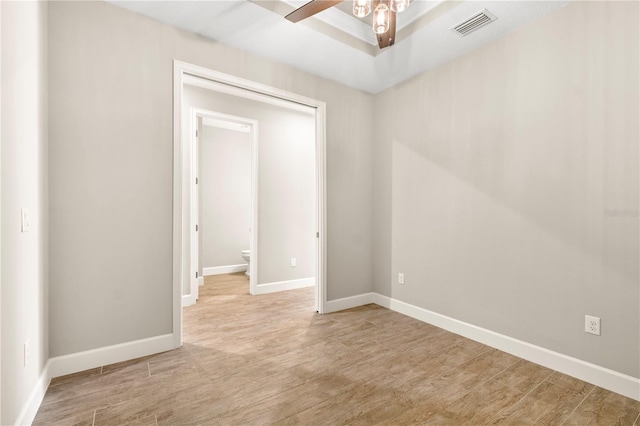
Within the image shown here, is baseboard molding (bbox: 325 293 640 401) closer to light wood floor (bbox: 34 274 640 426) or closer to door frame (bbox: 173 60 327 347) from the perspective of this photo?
light wood floor (bbox: 34 274 640 426)

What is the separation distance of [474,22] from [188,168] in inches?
135

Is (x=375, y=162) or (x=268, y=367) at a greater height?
(x=375, y=162)

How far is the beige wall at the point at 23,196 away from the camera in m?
1.43

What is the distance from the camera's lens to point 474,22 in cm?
252

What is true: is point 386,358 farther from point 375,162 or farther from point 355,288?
point 375,162

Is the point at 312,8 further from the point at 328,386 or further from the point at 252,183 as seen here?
the point at 252,183

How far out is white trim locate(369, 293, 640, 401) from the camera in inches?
79.0

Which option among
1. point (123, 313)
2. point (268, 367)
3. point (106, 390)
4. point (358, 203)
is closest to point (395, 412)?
point (268, 367)

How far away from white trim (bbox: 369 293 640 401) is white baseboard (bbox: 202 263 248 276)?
3.87 meters

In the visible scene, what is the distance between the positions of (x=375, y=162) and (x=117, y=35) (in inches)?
112

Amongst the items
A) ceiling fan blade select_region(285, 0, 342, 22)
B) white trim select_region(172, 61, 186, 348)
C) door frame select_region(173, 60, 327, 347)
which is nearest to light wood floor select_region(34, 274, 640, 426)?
white trim select_region(172, 61, 186, 348)

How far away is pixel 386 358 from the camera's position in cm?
247

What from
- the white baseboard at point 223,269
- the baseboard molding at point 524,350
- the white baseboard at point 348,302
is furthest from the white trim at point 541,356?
the white baseboard at point 223,269

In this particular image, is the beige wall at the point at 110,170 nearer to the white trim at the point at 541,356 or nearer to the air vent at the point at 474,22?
the air vent at the point at 474,22
